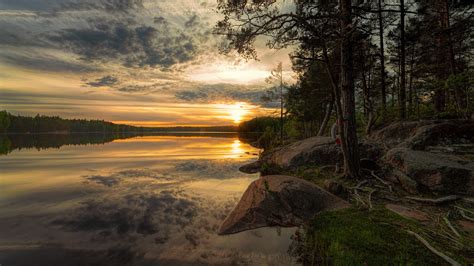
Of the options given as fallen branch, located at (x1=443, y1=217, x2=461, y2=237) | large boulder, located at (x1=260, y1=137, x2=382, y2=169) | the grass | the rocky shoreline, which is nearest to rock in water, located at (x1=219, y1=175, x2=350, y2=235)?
the rocky shoreline

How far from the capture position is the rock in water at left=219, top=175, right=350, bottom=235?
7.94m

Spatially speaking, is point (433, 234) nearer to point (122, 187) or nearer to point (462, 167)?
point (462, 167)

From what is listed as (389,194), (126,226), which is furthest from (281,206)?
(126,226)

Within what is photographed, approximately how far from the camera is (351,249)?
5.27 m

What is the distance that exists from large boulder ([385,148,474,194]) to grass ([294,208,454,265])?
277 centimetres

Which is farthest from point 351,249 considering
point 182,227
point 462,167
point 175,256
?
point 462,167

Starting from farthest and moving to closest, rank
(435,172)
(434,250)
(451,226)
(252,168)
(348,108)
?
(252,168) → (348,108) → (435,172) → (451,226) → (434,250)

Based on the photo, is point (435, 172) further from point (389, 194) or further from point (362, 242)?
point (362, 242)

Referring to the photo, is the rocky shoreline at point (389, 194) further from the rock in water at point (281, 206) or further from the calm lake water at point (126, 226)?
the calm lake water at point (126, 226)

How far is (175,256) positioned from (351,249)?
13.1 ft

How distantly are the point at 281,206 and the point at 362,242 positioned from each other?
10.1ft

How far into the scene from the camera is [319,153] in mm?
15078

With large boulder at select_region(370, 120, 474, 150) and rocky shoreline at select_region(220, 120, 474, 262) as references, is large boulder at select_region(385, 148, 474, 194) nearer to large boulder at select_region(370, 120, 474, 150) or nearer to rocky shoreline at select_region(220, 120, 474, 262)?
rocky shoreline at select_region(220, 120, 474, 262)

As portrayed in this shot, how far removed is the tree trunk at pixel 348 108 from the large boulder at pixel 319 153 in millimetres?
2535
